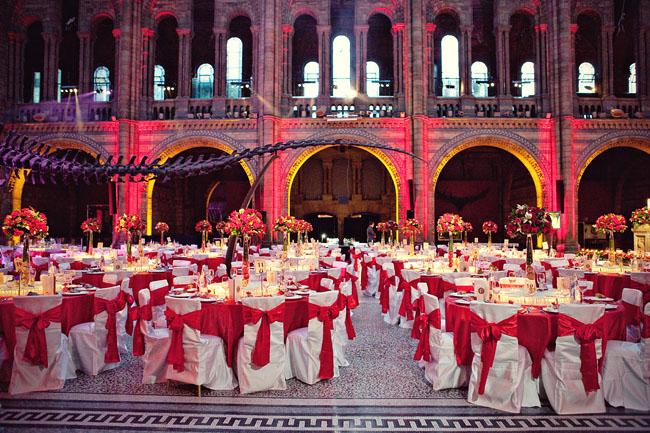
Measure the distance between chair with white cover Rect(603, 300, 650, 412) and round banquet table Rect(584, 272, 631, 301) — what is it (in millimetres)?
3313

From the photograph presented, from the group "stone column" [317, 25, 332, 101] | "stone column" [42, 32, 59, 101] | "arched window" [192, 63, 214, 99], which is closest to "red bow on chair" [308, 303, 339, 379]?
"stone column" [317, 25, 332, 101]

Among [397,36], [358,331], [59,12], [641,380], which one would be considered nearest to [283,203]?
[397,36]

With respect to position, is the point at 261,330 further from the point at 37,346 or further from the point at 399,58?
the point at 399,58

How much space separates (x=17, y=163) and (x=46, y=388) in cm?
250

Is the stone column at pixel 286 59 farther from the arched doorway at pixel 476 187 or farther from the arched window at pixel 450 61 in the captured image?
the arched doorway at pixel 476 187

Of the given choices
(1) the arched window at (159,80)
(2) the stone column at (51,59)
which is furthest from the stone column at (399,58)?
(2) the stone column at (51,59)

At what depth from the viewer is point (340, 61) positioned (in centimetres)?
2084

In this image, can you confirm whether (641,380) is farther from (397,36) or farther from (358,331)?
(397,36)

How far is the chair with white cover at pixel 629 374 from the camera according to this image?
469cm

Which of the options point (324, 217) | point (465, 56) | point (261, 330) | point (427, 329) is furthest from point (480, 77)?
point (261, 330)

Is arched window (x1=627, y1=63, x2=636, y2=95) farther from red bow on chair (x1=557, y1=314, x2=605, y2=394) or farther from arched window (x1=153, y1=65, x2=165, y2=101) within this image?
arched window (x1=153, y1=65, x2=165, y2=101)

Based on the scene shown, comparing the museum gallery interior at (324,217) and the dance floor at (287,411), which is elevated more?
the museum gallery interior at (324,217)

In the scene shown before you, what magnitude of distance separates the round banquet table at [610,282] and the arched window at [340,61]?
48.5 feet

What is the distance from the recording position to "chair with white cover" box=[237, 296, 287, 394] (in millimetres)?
5090
